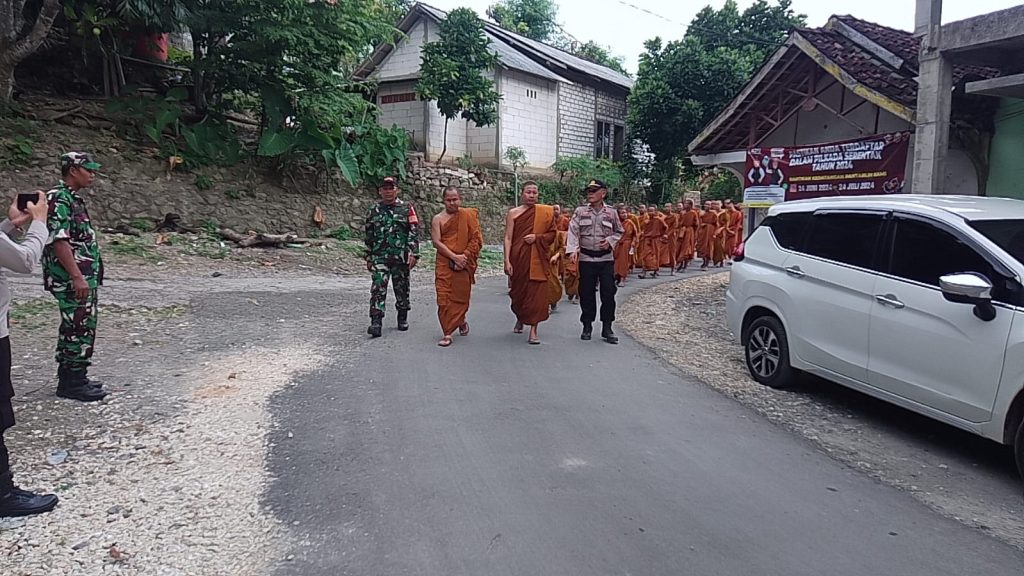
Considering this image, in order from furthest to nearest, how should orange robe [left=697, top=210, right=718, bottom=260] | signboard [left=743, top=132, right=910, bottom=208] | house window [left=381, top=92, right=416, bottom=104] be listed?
1. house window [left=381, top=92, right=416, bottom=104]
2. orange robe [left=697, top=210, right=718, bottom=260]
3. signboard [left=743, top=132, right=910, bottom=208]

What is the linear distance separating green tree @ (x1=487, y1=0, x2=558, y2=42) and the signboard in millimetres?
30544

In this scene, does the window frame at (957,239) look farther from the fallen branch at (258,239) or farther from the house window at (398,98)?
the house window at (398,98)

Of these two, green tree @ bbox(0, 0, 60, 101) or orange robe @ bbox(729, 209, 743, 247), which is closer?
green tree @ bbox(0, 0, 60, 101)

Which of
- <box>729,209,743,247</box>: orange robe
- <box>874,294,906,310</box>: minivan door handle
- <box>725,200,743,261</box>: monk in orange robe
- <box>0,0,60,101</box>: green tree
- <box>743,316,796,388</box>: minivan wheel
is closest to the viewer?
<box>874,294,906,310</box>: minivan door handle

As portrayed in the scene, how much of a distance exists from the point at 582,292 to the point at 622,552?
514 cm

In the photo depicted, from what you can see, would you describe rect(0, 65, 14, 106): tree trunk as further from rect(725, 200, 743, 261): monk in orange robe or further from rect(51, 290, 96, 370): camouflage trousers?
rect(725, 200, 743, 261): monk in orange robe

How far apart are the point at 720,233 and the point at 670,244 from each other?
8.89 feet

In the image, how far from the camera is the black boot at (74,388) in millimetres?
5230

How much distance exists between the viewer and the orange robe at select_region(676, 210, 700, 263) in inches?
684

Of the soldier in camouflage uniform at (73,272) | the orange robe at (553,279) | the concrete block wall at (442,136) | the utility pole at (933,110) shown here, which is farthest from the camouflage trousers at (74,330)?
the concrete block wall at (442,136)

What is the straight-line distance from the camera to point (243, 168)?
53.6 feet

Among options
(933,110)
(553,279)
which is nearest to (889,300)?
→ (553,279)

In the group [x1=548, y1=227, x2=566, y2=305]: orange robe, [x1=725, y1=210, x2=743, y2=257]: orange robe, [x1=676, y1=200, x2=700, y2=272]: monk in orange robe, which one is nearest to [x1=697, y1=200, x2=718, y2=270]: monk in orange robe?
[x1=725, y1=210, x2=743, y2=257]: orange robe

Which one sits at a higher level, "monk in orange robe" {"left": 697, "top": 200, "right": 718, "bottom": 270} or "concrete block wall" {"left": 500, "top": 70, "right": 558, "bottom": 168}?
"concrete block wall" {"left": 500, "top": 70, "right": 558, "bottom": 168}
